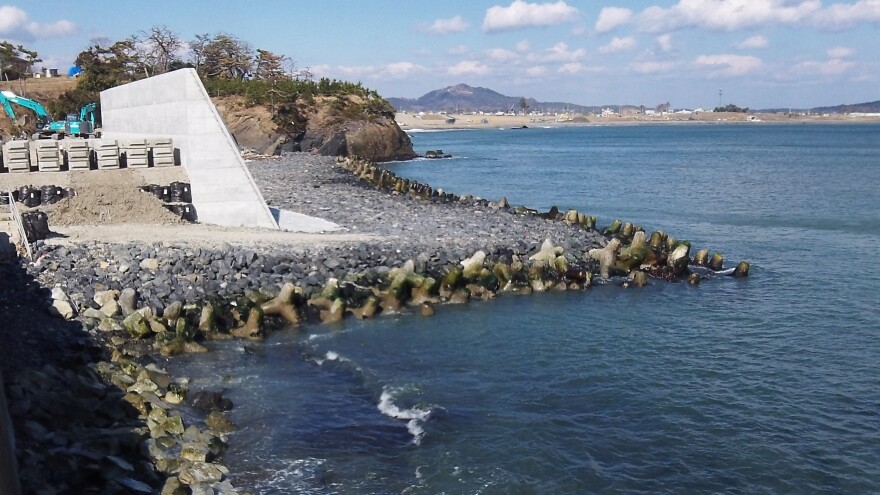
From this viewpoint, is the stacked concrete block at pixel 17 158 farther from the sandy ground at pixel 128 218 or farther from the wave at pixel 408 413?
the wave at pixel 408 413

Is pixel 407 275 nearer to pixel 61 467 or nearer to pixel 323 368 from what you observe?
pixel 323 368

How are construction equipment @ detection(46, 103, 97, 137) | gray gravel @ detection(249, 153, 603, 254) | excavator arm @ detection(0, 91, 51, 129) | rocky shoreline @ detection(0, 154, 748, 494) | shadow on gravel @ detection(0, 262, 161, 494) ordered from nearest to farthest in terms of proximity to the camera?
shadow on gravel @ detection(0, 262, 161, 494), rocky shoreline @ detection(0, 154, 748, 494), gray gravel @ detection(249, 153, 603, 254), construction equipment @ detection(46, 103, 97, 137), excavator arm @ detection(0, 91, 51, 129)

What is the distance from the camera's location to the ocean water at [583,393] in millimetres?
9641

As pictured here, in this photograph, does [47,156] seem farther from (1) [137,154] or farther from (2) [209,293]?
(2) [209,293]

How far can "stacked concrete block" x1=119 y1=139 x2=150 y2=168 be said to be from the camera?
22.0 m

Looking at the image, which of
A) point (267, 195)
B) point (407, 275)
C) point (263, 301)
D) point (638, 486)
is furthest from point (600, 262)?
point (267, 195)

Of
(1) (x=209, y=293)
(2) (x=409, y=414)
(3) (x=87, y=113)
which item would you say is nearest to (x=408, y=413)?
(2) (x=409, y=414)

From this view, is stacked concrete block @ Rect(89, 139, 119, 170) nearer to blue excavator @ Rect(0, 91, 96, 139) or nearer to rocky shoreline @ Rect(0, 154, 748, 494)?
rocky shoreline @ Rect(0, 154, 748, 494)

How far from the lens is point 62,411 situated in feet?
31.6

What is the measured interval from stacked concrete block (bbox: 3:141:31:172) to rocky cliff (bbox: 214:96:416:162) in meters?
30.8

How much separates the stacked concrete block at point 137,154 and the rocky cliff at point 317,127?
30935mm

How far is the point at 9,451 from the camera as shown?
19.7 ft

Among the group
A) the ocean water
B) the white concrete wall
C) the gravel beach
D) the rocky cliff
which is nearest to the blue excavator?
the rocky cliff

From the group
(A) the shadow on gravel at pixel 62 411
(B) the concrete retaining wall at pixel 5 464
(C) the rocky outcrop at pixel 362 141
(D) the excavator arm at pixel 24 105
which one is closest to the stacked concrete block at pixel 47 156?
(A) the shadow on gravel at pixel 62 411
